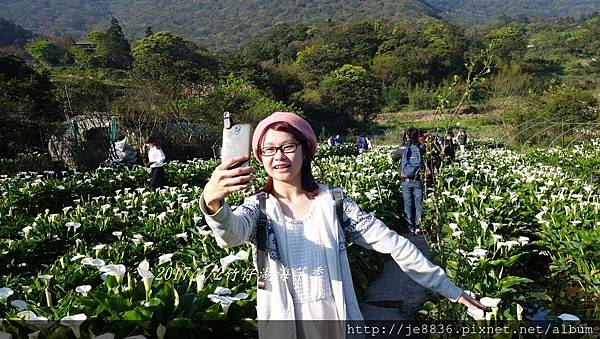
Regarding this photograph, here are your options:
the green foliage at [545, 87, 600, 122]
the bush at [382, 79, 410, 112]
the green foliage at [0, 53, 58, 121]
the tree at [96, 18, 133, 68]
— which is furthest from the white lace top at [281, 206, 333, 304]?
the tree at [96, 18, 133, 68]

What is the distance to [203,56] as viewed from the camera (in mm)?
58781

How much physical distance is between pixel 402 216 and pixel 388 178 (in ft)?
3.86

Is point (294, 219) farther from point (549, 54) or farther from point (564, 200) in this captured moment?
point (549, 54)

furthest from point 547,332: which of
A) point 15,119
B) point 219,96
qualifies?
point 219,96

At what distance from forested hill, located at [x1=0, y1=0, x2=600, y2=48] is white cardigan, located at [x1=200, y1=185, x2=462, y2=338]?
467 feet

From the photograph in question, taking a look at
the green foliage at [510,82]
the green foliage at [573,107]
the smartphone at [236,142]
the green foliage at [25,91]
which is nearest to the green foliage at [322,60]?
the green foliage at [510,82]

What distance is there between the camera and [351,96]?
4819 centimetres

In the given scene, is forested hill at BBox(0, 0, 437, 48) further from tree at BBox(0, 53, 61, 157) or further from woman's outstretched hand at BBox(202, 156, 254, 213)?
woman's outstretched hand at BBox(202, 156, 254, 213)

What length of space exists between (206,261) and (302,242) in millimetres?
2123

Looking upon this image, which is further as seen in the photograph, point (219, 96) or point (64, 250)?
point (219, 96)

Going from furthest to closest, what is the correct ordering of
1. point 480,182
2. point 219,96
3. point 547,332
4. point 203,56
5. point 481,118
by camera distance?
point 203,56 → point 481,118 → point 219,96 → point 480,182 → point 547,332

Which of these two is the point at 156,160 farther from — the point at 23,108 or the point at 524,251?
the point at 23,108

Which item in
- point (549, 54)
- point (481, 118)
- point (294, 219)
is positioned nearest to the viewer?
point (294, 219)

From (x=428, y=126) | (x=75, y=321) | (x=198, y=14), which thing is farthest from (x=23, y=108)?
(x=198, y=14)
